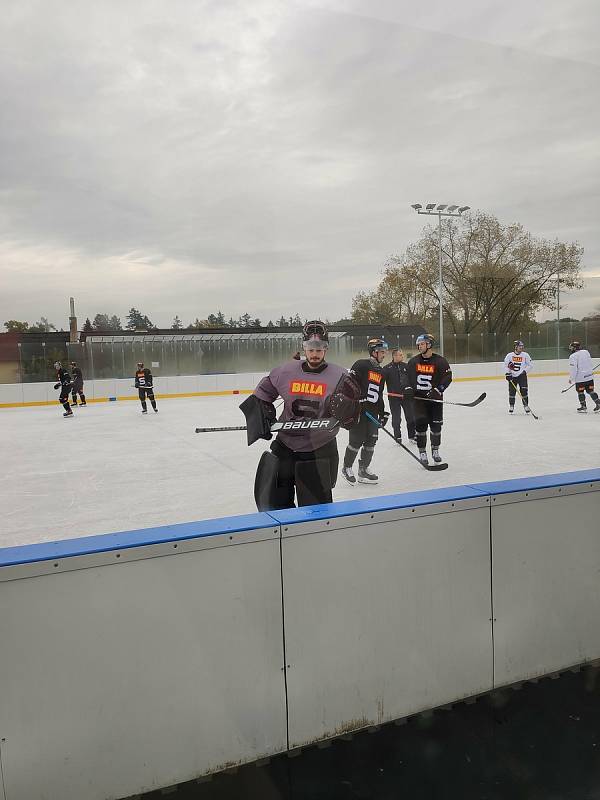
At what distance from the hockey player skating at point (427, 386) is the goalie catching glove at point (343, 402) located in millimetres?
3091

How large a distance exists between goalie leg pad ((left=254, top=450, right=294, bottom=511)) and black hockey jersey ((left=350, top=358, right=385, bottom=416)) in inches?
105

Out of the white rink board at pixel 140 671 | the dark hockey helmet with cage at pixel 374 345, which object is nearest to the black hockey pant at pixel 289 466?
the white rink board at pixel 140 671

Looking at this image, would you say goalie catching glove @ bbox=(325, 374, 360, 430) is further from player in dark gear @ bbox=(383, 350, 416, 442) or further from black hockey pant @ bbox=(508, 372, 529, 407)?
black hockey pant @ bbox=(508, 372, 529, 407)

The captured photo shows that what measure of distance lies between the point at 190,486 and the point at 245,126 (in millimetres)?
3589

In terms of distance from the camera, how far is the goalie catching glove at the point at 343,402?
8.48 ft

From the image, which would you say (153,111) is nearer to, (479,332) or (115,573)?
(115,573)

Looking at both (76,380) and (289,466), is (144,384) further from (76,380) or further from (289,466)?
(289,466)

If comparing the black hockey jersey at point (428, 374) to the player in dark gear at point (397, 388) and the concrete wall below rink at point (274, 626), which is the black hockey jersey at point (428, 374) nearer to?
the player in dark gear at point (397, 388)

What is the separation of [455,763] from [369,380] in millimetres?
3888

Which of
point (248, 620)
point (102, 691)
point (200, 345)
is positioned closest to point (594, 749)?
point (248, 620)

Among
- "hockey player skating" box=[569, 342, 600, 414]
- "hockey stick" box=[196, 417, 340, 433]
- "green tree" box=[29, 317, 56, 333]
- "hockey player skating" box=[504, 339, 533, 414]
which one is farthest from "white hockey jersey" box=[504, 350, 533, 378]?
"green tree" box=[29, 317, 56, 333]

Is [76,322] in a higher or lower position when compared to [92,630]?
higher

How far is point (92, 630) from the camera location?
1.43 metres

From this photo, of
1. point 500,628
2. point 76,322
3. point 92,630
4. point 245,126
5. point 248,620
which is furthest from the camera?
point 76,322
